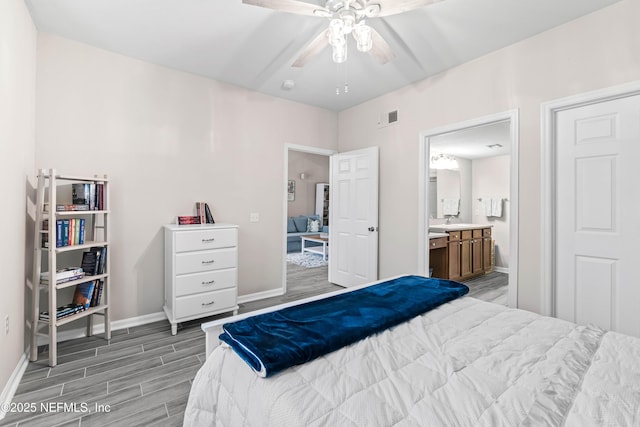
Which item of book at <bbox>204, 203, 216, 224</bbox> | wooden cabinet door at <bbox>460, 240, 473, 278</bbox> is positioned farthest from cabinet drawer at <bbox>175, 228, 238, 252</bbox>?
wooden cabinet door at <bbox>460, 240, 473, 278</bbox>

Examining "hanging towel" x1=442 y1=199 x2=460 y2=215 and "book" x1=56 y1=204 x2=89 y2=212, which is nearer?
"book" x1=56 y1=204 x2=89 y2=212

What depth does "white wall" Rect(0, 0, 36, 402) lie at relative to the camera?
1.79 meters

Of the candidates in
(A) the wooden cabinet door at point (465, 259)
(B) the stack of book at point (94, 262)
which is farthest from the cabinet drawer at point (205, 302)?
(A) the wooden cabinet door at point (465, 259)

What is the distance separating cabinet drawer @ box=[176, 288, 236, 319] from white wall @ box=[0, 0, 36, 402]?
107 cm

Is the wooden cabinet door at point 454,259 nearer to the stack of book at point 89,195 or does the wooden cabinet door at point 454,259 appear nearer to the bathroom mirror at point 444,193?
the bathroom mirror at point 444,193

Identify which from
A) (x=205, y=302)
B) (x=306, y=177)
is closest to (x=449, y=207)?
(x=306, y=177)

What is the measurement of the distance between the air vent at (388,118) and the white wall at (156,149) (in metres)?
1.14

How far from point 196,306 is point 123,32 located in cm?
245

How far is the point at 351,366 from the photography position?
1141 mm

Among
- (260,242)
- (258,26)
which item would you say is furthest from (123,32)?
(260,242)

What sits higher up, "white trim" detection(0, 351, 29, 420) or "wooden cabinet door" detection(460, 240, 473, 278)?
"wooden cabinet door" detection(460, 240, 473, 278)

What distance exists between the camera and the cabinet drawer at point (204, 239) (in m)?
2.80

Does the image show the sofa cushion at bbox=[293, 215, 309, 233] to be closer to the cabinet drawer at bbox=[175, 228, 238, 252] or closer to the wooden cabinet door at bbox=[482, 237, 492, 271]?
the wooden cabinet door at bbox=[482, 237, 492, 271]

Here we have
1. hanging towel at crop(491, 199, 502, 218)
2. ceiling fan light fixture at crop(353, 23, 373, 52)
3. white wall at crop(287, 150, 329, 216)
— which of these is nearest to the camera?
ceiling fan light fixture at crop(353, 23, 373, 52)
